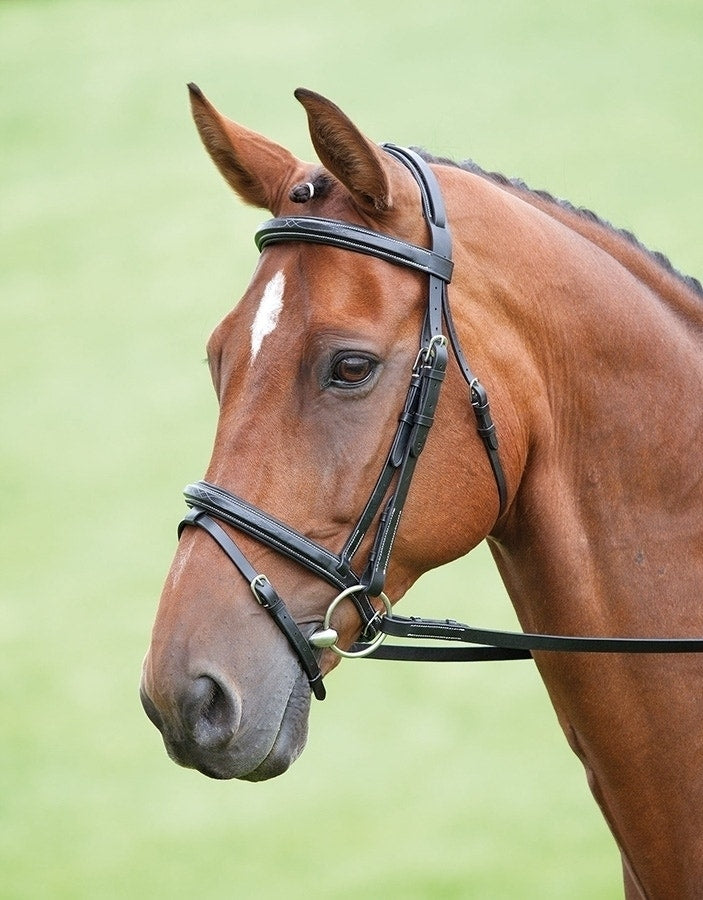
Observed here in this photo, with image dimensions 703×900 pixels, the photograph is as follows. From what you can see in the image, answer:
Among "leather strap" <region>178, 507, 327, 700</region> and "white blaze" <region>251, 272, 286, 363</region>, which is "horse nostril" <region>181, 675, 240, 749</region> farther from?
"white blaze" <region>251, 272, 286, 363</region>

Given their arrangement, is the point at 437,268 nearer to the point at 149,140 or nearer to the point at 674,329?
the point at 674,329

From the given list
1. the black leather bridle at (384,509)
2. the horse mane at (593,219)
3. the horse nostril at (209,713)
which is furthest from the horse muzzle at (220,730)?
the horse mane at (593,219)

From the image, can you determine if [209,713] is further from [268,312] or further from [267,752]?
[268,312]

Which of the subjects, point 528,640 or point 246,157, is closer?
point 528,640

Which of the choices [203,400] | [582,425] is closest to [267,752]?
[582,425]

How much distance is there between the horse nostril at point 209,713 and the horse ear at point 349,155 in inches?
40.5

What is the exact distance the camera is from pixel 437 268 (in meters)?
2.34

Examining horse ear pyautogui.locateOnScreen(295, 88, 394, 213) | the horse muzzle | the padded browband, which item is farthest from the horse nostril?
horse ear pyautogui.locateOnScreen(295, 88, 394, 213)

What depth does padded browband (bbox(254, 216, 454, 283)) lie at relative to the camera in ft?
7.63

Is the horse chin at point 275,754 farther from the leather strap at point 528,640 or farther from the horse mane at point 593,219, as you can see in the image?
the horse mane at point 593,219

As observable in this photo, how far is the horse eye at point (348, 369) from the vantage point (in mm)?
2264

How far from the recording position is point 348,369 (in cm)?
227

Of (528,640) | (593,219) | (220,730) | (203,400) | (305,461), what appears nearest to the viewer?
(220,730)

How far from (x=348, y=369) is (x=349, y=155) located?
436 millimetres
